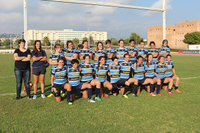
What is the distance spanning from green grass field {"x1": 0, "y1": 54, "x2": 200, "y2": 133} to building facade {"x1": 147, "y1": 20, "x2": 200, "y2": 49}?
63.6 m

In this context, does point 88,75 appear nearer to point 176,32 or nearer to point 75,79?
point 75,79

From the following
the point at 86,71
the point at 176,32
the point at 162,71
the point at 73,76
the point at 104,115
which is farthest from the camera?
the point at 176,32

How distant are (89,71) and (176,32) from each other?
7482 centimetres

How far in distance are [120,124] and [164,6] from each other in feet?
22.1

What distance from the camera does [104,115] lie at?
3.44m

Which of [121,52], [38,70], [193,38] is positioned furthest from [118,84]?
[193,38]

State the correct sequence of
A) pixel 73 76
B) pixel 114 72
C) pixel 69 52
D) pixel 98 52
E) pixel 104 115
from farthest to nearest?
1. pixel 98 52
2. pixel 69 52
3. pixel 114 72
4. pixel 73 76
5. pixel 104 115

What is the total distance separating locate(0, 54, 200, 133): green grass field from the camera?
115 inches

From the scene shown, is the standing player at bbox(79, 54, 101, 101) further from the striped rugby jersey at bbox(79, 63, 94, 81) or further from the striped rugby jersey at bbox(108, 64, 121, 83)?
the striped rugby jersey at bbox(108, 64, 121, 83)

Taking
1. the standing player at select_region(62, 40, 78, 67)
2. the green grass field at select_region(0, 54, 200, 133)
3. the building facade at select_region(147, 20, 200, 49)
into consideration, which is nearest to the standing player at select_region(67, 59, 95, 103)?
the green grass field at select_region(0, 54, 200, 133)

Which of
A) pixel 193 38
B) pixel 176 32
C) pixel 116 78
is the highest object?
pixel 176 32

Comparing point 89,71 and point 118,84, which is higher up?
point 89,71

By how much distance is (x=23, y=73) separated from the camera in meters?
4.48

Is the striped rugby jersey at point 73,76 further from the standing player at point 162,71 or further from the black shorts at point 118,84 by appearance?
the standing player at point 162,71
